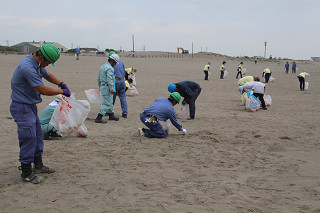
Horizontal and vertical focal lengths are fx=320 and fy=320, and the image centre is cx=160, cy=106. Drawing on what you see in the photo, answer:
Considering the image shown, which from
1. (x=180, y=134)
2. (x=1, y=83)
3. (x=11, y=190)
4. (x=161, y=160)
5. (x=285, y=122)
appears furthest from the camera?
(x=1, y=83)

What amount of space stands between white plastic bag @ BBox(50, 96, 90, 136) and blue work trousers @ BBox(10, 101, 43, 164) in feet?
5.72

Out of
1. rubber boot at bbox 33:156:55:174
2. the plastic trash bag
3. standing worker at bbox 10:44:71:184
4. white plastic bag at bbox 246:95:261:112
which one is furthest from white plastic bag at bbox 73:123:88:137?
white plastic bag at bbox 246:95:261:112

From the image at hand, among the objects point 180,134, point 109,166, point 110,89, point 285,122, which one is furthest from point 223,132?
point 109,166

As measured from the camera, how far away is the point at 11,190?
12.9 ft

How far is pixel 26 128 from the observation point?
403 centimetres

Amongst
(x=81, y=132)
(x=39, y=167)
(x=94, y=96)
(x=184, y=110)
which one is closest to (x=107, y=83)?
(x=94, y=96)

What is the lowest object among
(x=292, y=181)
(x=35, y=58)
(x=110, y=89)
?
(x=292, y=181)

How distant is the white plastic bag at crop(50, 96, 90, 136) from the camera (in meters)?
5.92

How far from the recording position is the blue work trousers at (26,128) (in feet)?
13.2

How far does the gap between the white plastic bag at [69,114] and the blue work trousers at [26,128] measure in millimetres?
1743

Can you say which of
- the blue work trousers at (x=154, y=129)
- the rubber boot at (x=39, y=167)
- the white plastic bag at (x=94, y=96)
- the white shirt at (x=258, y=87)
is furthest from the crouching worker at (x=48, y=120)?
the white shirt at (x=258, y=87)

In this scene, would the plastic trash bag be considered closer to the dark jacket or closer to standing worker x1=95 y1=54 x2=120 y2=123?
standing worker x1=95 y1=54 x2=120 y2=123

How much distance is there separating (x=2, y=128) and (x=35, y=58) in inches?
148

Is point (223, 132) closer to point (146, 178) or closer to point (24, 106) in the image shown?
point (146, 178)
